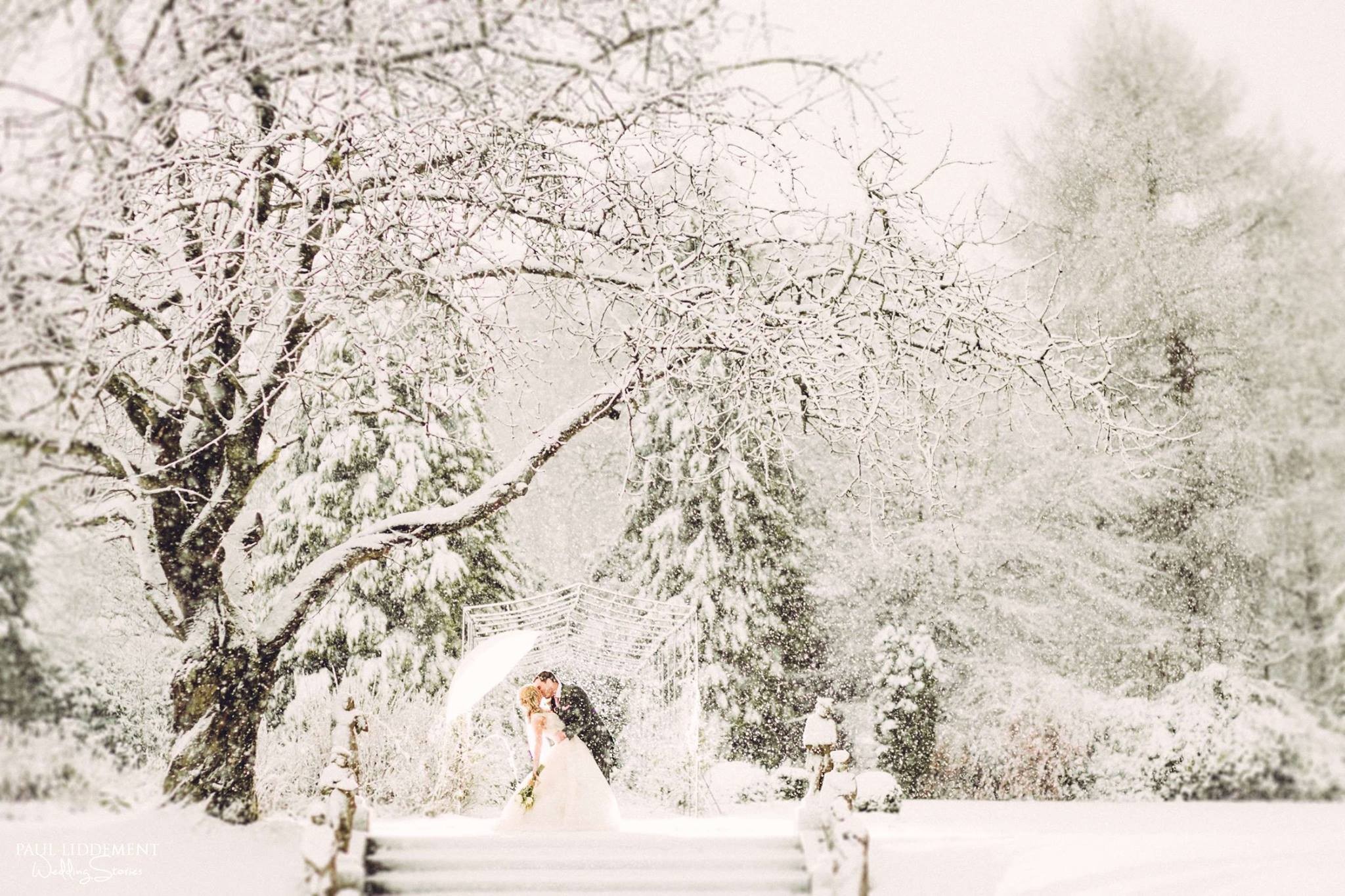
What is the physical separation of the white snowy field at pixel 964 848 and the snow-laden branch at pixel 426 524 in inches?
47.6

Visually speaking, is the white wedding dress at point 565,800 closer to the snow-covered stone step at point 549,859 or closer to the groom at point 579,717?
the groom at point 579,717

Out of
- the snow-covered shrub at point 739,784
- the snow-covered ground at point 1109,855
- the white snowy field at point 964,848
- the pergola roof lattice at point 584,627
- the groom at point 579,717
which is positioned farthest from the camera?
the snow-covered shrub at point 739,784

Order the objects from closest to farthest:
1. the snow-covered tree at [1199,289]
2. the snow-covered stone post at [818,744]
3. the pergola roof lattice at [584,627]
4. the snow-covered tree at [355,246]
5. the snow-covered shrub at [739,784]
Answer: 1. the snow-covered tree at [355,246]
2. the snow-covered stone post at [818,744]
3. the pergola roof lattice at [584,627]
4. the snow-covered tree at [1199,289]
5. the snow-covered shrub at [739,784]

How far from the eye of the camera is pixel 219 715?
22.2 feet

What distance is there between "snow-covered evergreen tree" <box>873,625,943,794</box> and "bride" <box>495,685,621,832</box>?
6.12m

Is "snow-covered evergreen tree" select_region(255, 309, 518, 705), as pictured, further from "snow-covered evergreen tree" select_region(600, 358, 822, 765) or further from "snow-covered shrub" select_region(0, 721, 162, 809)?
"snow-covered shrub" select_region(0, 721, 162, 809)

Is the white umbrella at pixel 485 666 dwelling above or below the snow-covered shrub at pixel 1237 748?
above

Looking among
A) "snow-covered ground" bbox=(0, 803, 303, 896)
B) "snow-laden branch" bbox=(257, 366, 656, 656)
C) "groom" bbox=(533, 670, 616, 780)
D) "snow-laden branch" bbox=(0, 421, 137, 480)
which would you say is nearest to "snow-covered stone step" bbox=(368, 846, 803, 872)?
"snow-covered ground" bbox=(0, 803, 303, 896)

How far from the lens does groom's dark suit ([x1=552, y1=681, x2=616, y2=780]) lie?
937 centimetres

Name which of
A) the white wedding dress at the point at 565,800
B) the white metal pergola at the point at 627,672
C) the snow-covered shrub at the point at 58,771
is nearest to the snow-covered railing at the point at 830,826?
the white wedding dress at the point at 565,800

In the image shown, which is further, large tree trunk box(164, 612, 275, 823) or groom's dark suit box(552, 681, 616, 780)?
groom's dark suit box(552, 681, 616, 780)

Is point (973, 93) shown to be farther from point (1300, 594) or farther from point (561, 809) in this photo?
point (561, 809)

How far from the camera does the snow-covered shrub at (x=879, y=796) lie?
11.0 metres

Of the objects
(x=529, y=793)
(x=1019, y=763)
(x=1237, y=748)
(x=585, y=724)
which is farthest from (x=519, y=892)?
(x=1237, y=748)
